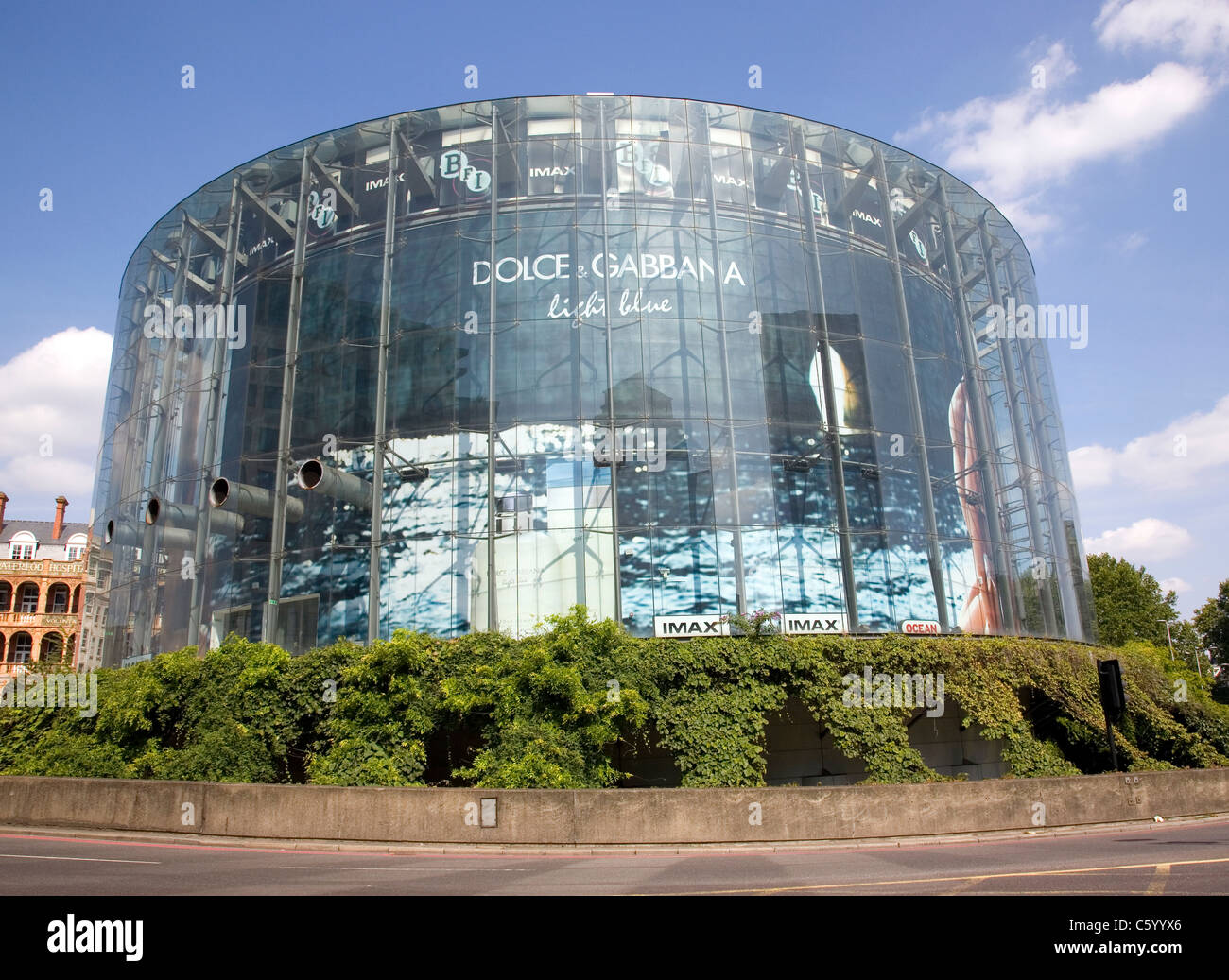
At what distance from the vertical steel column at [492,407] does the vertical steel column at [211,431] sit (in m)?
8.84

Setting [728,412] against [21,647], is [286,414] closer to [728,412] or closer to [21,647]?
[728,412]

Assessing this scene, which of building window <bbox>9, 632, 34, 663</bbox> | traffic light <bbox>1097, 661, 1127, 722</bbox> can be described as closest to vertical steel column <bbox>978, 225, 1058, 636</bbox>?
traffic light <bbox>1097, 661, 1127, 722</bbox>

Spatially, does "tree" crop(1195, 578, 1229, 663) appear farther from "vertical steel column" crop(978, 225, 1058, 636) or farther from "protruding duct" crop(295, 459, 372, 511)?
"protruding duct" crop(295, 459, 372, 511)

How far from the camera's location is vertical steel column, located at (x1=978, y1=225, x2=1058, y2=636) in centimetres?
2858

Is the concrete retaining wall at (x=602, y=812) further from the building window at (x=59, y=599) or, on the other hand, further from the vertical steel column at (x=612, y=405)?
the building window at (x=59, y=599)

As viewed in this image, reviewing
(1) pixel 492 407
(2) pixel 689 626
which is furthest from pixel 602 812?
(1) pixel 492 407

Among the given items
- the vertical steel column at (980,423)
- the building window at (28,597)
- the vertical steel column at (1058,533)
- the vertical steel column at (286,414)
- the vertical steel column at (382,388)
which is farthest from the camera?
the building window at (28,597)

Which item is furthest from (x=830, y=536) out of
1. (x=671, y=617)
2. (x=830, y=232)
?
(x=830, y=232)

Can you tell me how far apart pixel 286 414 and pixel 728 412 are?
12.8 meters

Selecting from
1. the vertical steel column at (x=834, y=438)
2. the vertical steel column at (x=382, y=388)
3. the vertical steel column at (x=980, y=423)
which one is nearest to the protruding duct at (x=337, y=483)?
the vertical steel column at (x=382, y=388)

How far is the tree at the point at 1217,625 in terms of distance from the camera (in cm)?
7325

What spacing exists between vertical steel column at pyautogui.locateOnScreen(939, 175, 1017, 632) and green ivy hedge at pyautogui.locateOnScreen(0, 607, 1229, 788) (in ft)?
17.2

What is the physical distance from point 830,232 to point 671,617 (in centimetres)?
1321
